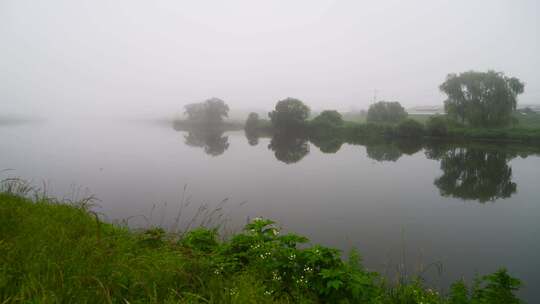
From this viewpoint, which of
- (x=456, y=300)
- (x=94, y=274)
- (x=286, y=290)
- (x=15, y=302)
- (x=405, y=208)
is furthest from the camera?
(x=405, y=208)

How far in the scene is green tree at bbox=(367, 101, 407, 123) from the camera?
200ft

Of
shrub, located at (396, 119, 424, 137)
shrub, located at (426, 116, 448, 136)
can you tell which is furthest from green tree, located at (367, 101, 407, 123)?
shrub, located at (426, 116, 448, 136)

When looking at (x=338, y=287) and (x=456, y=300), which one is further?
(x=456, y=300)

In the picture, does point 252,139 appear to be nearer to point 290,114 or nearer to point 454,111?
point 290,114

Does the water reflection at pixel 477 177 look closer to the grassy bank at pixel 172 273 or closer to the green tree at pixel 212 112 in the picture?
the grassy bank at pixel 172 273

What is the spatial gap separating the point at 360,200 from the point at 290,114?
4600cm

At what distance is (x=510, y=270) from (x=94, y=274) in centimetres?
921

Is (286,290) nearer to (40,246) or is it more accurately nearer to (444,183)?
(40,246)

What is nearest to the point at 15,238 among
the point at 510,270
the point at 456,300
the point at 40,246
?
the point at 40,246

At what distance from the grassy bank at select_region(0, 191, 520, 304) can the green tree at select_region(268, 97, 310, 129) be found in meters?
55.0

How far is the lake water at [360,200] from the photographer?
25.6 ft

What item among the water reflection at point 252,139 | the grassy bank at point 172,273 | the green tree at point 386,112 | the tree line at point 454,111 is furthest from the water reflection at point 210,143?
the green tree at point 386,112

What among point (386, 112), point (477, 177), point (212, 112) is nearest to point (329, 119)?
point (386, 112)

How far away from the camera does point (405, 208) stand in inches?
465
